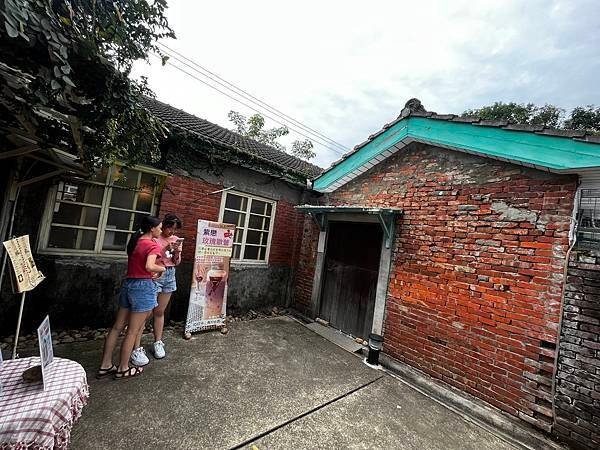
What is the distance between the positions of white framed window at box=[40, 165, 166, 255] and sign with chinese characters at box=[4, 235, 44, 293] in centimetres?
186

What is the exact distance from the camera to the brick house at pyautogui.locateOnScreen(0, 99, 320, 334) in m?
3.76

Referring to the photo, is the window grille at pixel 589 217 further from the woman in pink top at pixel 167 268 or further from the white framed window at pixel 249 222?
the white framed window at pixel 249 222

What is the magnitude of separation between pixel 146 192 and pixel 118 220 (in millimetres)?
663

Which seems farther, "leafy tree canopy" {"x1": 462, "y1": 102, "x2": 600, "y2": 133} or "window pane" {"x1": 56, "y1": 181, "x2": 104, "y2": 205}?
"leafy tree canopy" {"x1": 462, "y1": 102, "x2": 600, "y2": 133}

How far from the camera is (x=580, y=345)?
2.81m

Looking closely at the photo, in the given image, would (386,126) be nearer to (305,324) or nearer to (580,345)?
(580,345)

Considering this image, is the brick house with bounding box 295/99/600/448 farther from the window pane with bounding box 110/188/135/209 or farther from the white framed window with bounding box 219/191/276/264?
the window pane with bounding box 110/188/135/209

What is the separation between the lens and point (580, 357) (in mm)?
2801

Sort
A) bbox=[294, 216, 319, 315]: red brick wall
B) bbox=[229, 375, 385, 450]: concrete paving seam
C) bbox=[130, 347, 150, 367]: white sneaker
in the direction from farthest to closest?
bbox=[294, 216, 319, 315]: red brick wall
bbox=[130, 347, 150, 367]: white sneaker
bbox=[229, 375, 385, 450]: concrete paving seam

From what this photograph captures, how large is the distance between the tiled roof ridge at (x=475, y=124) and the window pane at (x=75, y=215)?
15.0ft

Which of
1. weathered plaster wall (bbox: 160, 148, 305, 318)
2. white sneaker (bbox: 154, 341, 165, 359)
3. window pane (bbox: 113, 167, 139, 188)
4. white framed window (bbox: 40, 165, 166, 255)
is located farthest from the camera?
weathered plaster wall (bbox: 160, 148, 305, 318)

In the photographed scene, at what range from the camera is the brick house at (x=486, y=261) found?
9.43ft

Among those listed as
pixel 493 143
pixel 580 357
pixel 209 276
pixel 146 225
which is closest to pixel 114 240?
pixel 209 276

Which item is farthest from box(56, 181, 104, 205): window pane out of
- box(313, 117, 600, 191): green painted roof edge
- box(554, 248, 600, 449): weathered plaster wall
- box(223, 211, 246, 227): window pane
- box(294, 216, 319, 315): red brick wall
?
box(554, 248, 600, 449): weathered plaster wall
